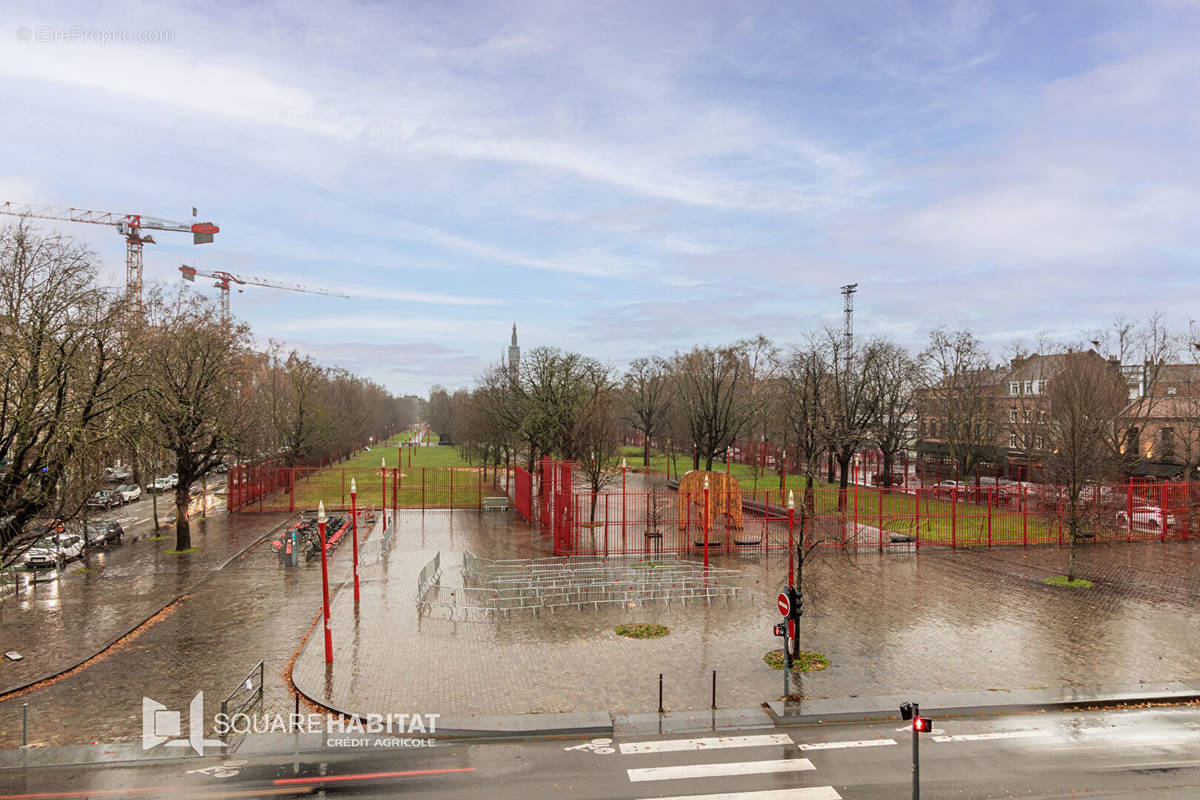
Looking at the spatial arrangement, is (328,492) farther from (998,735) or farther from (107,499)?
(998,735)

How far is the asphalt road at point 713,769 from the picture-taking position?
33.4 feet

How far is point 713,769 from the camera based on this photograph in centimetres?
1088

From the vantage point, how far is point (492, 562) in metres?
24.2

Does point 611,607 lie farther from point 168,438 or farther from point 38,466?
point 168,438

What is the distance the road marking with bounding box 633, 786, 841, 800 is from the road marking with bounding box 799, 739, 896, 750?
1.42m

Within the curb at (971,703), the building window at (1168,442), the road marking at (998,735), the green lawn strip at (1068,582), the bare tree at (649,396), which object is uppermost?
the bare tree at (649,396)

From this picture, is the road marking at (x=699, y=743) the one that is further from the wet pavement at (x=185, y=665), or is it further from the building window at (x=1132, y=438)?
the building window at (x=1132, y=438)

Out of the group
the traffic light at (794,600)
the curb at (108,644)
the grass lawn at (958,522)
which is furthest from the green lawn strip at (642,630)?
the curb at (108,644)

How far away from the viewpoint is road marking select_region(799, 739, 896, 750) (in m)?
11.7

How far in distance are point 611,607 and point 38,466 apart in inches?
571

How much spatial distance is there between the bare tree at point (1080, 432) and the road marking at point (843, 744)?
15107mm

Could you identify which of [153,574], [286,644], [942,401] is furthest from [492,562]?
[942,401]

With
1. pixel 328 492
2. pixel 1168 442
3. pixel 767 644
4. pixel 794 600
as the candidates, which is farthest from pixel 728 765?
pixel 1168 442

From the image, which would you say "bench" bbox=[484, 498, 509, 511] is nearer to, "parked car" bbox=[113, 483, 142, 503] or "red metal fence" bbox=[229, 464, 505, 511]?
"red metal fence" bbox=[229, 464, 505, 511]
